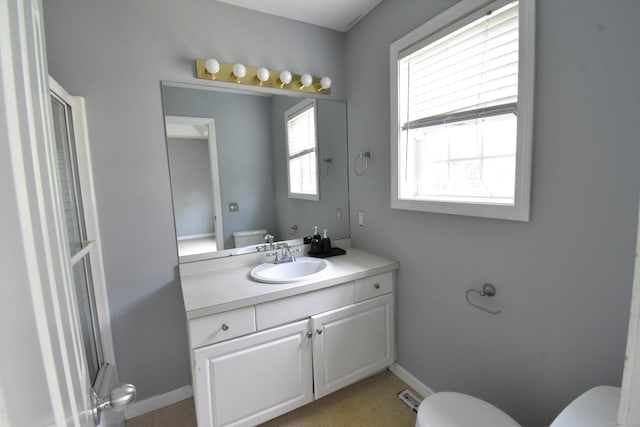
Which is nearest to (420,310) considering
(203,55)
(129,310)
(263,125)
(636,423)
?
(636,423)

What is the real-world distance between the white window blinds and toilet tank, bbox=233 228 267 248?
122 cm

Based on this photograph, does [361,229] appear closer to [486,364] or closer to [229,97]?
[486,364]

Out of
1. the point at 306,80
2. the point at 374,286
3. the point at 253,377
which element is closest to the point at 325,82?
the point at 306,80

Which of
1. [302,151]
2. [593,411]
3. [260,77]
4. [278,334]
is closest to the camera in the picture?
[593,411]

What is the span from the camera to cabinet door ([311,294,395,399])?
5.33 feet

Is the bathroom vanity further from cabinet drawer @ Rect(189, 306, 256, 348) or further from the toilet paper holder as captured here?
the toilet paper holder

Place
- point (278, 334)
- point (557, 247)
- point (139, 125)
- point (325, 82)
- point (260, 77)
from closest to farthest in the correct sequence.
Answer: point (557, 247) → point (278, 334) → point (139, 125) → point (260, 77) → point (325, 82)

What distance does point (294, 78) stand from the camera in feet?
6.61

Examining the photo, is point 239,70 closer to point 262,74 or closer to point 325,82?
point 262,74

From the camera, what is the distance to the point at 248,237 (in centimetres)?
198

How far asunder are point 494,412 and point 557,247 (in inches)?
28.5

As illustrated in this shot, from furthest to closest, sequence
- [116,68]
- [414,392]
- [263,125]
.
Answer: [263,125] < [414,392] < [116,68]

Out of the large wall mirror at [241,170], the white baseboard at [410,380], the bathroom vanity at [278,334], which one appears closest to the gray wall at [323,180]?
the large wall mirror at [241,170]

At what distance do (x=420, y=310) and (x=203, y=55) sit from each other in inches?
82.9
